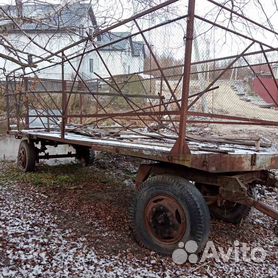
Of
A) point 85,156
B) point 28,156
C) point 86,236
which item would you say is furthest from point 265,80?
point 86,236

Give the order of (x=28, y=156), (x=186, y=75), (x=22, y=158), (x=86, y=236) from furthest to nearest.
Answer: (x=22, y=158) → (x=28, y=156) → (x=86, y=236) → (x=186, y=75)

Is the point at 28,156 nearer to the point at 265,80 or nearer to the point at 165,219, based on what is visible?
the point at 165,219

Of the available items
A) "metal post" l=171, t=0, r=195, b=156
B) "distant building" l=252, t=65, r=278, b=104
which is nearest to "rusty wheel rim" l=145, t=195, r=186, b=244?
"metal post" l=171, t=0, r=195, b=156

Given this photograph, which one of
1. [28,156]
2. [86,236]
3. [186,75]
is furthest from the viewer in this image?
[28,156]

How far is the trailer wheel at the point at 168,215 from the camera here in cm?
321

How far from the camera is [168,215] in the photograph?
3.38m

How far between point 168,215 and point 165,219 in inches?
2.1

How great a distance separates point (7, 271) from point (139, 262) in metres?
1.13

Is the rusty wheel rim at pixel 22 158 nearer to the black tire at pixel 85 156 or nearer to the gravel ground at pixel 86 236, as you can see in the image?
the gravel ground at pixel 86 236

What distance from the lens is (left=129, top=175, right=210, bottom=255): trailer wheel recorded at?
126 inches

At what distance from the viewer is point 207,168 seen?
10.6 feet

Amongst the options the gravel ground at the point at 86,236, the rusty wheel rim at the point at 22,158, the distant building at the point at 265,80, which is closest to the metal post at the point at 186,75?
the gravel ground at the point at 86,236

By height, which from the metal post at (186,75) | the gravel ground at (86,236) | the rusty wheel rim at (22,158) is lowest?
the gravel ground at (86,236)

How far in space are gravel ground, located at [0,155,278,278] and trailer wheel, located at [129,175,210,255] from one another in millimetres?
156
